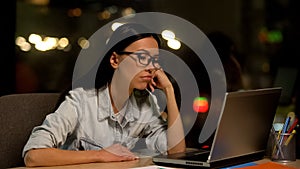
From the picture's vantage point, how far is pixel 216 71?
7.95 ft

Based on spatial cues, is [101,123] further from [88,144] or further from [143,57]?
[143,57]

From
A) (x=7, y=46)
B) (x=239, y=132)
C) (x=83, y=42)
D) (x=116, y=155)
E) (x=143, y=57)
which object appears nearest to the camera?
(x=239, y=132)

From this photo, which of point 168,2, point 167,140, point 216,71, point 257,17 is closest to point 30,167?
point 167,140

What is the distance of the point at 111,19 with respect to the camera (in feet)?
8.05

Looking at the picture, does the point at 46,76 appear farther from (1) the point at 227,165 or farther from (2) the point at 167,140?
(1) the point at 227,165

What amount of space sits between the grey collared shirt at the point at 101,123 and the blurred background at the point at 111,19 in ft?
2.63

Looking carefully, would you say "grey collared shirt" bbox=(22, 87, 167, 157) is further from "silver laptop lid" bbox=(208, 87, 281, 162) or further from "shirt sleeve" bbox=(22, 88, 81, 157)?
"silver laptop lid" bbox=(208, 87, 281, 162)

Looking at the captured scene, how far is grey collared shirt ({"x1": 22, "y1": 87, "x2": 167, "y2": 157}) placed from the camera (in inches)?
58.7

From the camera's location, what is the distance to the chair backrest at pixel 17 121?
1595mm

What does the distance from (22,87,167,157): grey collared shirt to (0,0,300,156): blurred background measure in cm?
80

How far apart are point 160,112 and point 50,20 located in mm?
987

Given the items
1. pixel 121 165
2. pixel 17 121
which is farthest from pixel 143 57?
pixel 17 121

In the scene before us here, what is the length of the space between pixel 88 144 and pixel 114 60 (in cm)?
31

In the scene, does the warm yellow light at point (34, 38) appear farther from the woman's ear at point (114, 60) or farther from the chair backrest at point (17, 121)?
the woman's ear at point (114, 60)
